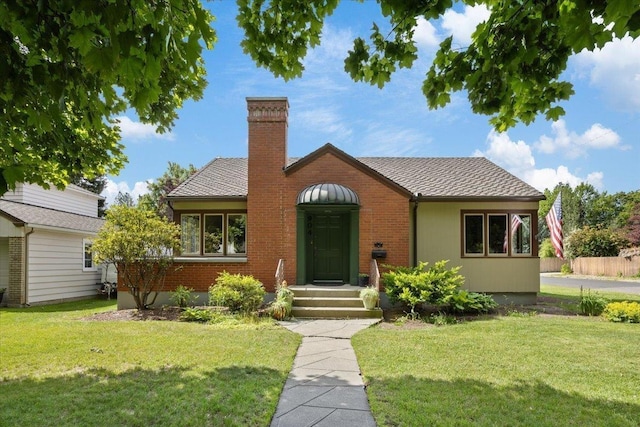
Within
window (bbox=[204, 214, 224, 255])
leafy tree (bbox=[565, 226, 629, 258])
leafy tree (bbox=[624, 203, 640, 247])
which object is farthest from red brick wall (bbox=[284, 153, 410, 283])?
leafy tree (bbox=[624, 203, 640, 247])

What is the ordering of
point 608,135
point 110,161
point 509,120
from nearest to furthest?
point 509,120 → point 110,161 → point 608,135

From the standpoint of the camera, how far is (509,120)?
5199 mm

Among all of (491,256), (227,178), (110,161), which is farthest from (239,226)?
(491,256)

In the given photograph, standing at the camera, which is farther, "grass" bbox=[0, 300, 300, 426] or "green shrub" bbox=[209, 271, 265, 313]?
"green shrub" bbox=[209, 271, 265, 313]

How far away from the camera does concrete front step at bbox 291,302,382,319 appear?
9984mm

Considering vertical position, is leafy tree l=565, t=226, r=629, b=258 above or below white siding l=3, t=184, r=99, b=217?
below

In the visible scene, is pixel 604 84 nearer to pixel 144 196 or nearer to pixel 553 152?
pixel 553 152

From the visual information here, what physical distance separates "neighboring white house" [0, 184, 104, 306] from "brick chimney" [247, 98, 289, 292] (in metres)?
5.00

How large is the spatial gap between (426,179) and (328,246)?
194 inches

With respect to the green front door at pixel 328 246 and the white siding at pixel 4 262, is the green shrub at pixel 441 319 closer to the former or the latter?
the green front door at pixel 328 246

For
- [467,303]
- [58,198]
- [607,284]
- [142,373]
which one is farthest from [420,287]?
[607,284]

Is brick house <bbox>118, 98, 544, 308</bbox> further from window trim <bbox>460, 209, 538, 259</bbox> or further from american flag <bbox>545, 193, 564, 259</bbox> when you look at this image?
american flag <bbox>545, 193, 564, 259</bbox>

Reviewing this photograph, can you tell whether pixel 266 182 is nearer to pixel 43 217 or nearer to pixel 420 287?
pixel 420 287

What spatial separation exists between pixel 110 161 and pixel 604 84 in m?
18.8
